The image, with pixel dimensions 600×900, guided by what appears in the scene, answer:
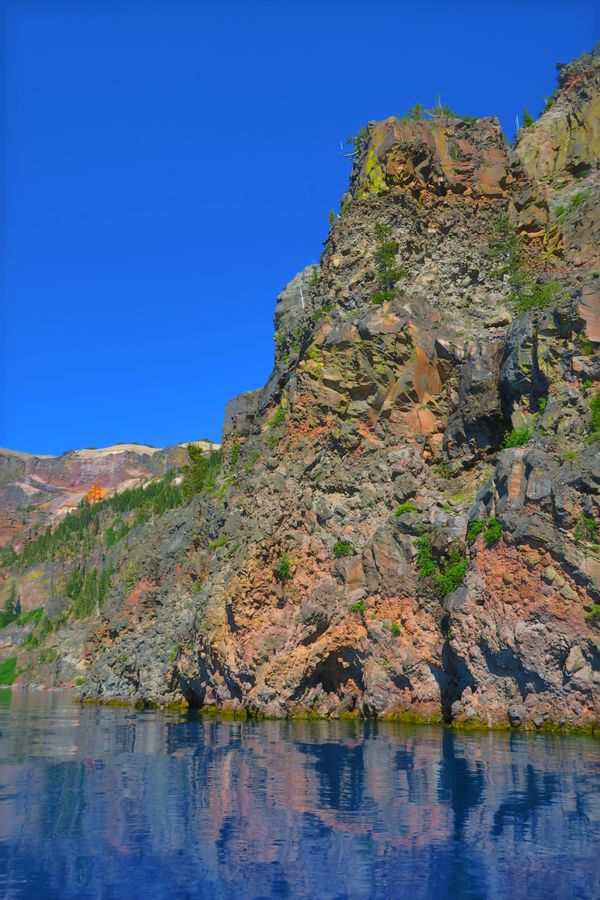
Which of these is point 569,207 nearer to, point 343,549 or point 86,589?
point 343,549

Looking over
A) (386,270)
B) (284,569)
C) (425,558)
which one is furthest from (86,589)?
(425,558)

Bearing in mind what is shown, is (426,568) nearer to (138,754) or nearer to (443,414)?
(443,414)

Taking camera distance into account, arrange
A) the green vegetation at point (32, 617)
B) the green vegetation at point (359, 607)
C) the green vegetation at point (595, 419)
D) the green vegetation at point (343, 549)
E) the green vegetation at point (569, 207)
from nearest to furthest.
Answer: the green vegetation at point (595, 419)
the green vegetation at point (359, 607)
the green vegetation at point (343, 549)
the green vegetation at point (569, 207)
the green vegetation at point (32, 617)

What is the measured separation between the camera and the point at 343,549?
55.4 meters

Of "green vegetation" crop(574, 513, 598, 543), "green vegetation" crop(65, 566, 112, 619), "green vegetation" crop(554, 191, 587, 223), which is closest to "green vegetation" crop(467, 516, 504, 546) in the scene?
"green vegetation" crop(574, 513, 598, 543)

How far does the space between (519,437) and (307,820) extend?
32.6 m

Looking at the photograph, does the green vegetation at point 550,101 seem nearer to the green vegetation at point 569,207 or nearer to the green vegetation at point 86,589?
the green vegetation at point 569,207

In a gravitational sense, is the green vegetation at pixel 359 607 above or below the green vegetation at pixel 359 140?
below

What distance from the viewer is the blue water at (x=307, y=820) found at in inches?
645

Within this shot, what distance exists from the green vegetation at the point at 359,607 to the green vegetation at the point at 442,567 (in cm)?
452

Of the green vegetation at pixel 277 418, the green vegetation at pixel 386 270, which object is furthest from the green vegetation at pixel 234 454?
the green vegetation at pixel 386 270

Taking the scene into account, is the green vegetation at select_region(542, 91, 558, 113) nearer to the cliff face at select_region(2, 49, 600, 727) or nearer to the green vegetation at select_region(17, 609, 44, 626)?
the cliff face at select_region(2, 49, 600, 727)

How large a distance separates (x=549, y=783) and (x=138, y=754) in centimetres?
1886

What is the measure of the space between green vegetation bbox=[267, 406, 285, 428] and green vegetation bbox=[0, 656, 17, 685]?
117 m
